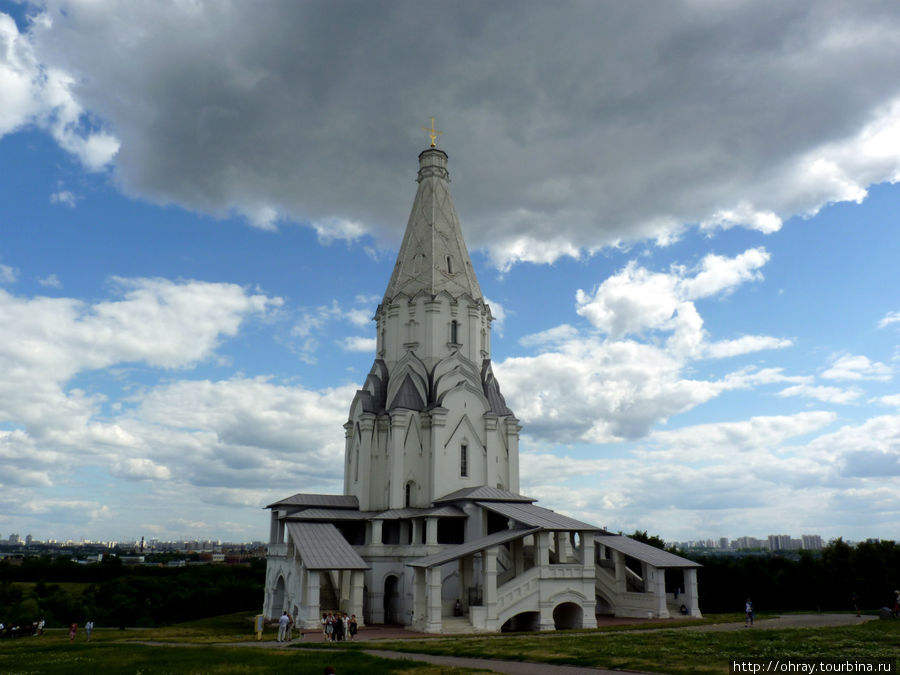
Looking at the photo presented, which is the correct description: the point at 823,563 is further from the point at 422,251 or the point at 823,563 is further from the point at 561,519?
the point at 422,251

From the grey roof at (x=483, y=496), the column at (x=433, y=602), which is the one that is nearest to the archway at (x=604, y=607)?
the grey roof at (x=483, y=496)

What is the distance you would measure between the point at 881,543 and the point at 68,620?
58033 millimetres

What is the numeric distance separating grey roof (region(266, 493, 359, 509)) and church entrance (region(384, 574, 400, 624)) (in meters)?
4.93

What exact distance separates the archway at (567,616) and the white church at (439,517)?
10 centimetres

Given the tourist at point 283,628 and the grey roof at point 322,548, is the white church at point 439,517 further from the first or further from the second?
the tourist at point 283,628

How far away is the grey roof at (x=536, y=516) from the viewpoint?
2711cm

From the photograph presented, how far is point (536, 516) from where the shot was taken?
28688mm

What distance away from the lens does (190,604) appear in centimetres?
5694

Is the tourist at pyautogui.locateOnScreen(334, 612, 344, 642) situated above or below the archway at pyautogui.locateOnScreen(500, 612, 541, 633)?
above

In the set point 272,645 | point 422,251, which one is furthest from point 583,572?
point 422,251

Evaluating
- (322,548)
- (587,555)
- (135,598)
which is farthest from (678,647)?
(135,598)

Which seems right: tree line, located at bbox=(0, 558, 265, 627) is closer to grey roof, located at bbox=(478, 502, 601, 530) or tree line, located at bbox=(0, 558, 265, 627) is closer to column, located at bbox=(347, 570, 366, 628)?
column, located at bbox=(347, 570, 366, 628)

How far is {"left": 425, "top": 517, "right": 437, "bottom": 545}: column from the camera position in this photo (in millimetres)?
30969

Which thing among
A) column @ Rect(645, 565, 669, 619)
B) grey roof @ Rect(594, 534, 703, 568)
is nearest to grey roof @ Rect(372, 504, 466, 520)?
grey roof @ Rect(594, 534, 703, 568)
